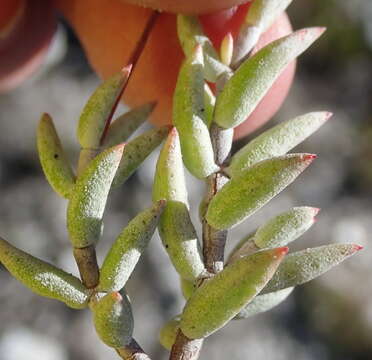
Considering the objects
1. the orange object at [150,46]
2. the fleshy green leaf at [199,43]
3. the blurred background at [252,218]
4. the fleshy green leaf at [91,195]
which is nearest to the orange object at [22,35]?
the orange object at [150,46]

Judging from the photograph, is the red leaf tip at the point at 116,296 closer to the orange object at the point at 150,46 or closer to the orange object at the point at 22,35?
the orange object at the point at 150,46

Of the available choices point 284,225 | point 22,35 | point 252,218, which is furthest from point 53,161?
point 252,218

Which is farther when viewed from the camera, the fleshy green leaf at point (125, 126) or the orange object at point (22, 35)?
the orange object at point (22, 35)

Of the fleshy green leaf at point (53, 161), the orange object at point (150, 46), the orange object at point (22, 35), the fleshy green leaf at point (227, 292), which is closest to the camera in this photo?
the fleshy green leaf at point (227, 292)

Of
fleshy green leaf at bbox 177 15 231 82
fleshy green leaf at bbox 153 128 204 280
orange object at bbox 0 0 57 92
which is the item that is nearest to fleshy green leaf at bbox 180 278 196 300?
fleshy green leaf at bbox 153 128 204 280

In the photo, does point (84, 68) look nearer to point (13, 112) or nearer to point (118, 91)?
point (13, 112)

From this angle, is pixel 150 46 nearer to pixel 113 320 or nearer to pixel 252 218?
pixel 113 320
